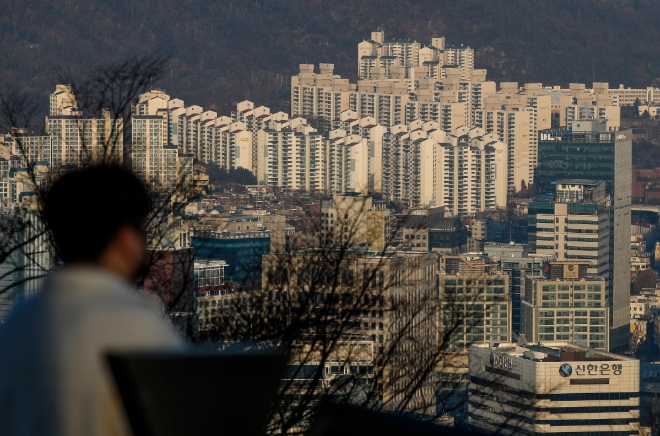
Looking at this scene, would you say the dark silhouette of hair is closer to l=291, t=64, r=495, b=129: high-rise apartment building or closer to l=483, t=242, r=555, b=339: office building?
l=483, t=242, r=555, b=339: office building

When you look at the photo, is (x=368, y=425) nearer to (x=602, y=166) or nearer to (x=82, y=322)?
(x=82, y=322)

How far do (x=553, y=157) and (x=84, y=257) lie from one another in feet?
86.0

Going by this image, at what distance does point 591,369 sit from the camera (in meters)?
8.81

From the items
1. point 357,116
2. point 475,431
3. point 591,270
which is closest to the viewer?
point 475,431

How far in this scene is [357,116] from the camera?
103 ft

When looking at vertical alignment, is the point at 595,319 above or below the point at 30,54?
below

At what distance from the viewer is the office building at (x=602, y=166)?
72.8ft

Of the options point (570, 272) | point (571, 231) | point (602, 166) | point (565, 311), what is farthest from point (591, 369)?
point (602, 166)

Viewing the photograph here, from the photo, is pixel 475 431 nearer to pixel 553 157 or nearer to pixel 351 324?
pixel 351 324

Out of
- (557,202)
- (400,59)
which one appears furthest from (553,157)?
(400,59)

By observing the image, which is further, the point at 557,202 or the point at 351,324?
the point at 557,202

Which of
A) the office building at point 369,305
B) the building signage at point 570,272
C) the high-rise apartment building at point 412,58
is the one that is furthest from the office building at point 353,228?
the high-rise apartment building at point 412,58

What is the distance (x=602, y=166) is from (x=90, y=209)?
25.3 m

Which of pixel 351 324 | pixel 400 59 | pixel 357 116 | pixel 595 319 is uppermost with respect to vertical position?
pixel 400 59
